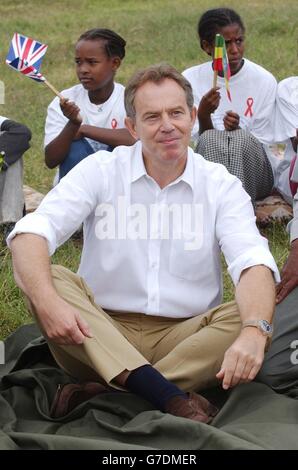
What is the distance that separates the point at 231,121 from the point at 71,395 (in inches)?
100

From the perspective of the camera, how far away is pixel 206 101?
564cm

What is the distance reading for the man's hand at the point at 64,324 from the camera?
3465 millimetres

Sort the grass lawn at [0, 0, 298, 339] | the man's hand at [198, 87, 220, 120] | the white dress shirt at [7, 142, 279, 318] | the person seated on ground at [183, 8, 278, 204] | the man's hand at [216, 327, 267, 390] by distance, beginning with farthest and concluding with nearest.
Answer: the grass lawn at [0, 0, 298, 339]
the person seated on ground at [183, 8, 278, 204]
the man's hand at [198, 87, 220, 120]
the white dress shirt at [7, 142, 279, 318]
the man's hand at [216, 327, 267, 390]

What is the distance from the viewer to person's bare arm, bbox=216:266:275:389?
336cm

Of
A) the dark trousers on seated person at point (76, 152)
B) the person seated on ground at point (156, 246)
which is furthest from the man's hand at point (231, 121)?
the person seated on ground at point (156, 246)

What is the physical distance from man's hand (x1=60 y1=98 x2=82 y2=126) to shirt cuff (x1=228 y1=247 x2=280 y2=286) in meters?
2.21

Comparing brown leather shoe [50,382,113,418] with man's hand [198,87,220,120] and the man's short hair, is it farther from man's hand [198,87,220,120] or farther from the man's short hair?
man's hand [198,87,220,120]

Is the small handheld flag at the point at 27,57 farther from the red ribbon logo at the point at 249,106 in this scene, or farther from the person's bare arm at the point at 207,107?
the red ribbon logo at the point at 249,106

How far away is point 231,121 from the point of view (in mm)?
5699

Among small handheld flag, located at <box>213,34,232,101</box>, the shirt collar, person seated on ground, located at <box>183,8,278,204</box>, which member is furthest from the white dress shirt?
person seated on ground, located at <box>183,8,278,204</box>

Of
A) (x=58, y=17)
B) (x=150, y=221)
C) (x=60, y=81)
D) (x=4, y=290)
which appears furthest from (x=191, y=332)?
(x=58, y=17)

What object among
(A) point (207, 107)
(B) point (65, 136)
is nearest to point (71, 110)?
(B) point (65, 136)

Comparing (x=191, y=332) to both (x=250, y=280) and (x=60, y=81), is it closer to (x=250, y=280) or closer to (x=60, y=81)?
(x=250, y=280)

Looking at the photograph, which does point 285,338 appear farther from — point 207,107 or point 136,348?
point 207,107
